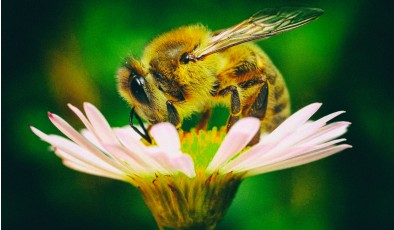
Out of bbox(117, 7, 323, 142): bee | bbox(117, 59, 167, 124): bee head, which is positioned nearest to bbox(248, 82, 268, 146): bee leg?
bbox(117, 7, 323, 142): bee

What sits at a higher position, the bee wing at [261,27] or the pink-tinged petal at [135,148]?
the bee wing at [261,27]

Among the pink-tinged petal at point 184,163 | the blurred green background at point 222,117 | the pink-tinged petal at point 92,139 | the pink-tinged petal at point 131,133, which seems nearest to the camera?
the pink-tinged petal at point 184,163

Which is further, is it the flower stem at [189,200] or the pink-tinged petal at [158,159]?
the flower stem at [189,200]

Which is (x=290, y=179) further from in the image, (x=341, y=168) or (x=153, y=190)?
(x=153, y=190)

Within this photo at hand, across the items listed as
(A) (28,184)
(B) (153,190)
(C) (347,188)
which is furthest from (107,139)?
(C) (347,188)

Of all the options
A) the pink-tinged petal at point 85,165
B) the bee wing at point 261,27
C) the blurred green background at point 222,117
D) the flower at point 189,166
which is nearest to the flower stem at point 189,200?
the flower at point 189,166

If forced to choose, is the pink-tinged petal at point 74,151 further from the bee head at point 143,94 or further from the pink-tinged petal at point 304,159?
the pink-tinged petal at point 304,159

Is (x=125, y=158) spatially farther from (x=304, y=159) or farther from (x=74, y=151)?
(x=304, y=159)

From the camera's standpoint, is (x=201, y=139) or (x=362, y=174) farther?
(x=362, y=174)

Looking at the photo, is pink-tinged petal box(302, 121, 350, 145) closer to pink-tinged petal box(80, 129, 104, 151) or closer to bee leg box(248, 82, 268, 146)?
bee leg box(248, 82, 268, 146)
